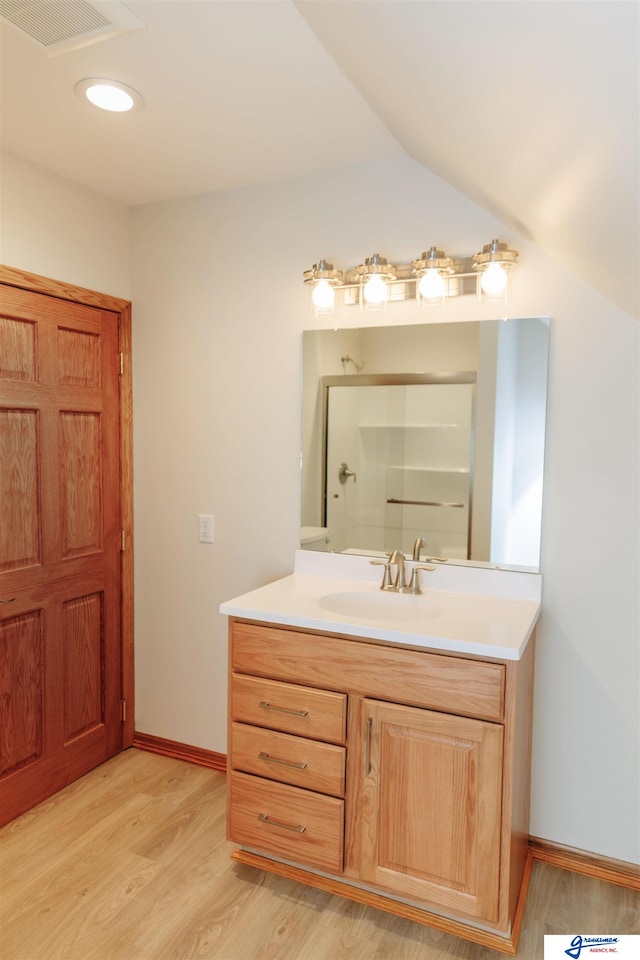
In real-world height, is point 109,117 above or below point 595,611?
above

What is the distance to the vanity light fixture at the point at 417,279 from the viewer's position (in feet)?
6.84

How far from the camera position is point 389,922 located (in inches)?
74.5

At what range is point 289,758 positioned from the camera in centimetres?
196

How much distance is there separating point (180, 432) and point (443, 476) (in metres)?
1.15

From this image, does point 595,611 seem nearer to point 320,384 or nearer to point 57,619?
point 320,384

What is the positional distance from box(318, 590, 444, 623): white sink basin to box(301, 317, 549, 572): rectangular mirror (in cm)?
20

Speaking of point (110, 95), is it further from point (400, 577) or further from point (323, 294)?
point (400, 577)

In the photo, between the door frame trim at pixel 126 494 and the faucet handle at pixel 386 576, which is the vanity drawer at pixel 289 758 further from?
the door frame trim at pixel 126 494

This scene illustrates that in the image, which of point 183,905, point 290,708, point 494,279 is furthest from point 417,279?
point 183,905

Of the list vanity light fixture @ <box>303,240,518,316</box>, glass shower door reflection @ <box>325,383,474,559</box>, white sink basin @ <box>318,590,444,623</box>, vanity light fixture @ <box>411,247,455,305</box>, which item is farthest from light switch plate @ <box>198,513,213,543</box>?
vanity light fixture @ <box>411,247,455,305</box>

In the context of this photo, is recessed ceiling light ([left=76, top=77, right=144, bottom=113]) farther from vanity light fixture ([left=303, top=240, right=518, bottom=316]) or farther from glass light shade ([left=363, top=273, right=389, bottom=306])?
glass light shade ([left=363, top=273, right=389, bottom=306])

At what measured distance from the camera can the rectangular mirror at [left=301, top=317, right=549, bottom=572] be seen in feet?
7.03

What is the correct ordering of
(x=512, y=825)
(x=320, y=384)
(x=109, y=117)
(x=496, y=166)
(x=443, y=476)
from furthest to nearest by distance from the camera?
(x=320, y=384)
(x=443, y=476)
(x=109, y=117)
(x=512, y=825)
(x=496, y=166)

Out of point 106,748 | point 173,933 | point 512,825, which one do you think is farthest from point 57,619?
point 512,825
